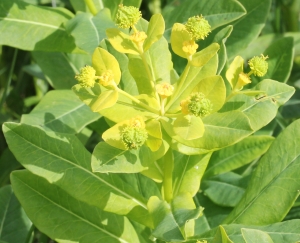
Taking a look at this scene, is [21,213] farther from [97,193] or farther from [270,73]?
[270,73]

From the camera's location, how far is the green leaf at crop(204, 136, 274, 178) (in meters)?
1.94

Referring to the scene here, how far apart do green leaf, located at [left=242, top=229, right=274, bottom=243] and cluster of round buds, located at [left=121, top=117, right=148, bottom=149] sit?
0.33m

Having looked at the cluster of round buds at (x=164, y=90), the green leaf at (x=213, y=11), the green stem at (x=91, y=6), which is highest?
the green leaf at (x=213, y=11)

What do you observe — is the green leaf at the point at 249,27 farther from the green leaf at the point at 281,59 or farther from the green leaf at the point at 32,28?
the green leaf at the point at 32,28

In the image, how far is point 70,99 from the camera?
7.09 ft

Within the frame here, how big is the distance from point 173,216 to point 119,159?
8.8 inches

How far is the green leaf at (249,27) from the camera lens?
7.14 ft

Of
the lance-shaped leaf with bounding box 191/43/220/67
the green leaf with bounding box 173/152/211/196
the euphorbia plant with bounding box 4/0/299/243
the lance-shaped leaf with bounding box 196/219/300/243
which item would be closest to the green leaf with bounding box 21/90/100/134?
the euphorbia plant with bounding box 4/0/299/243

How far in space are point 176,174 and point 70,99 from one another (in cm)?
60

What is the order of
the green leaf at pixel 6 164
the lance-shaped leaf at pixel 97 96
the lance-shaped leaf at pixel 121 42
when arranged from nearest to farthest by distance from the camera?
the lance-shaped leaf at pixel 97 96, the lance-shaped leaf at pixel 121 42, the green leaf at pixel 6 164

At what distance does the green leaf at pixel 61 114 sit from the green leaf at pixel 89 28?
28 centimetres

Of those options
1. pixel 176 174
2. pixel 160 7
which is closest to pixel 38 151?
pixel 176 174

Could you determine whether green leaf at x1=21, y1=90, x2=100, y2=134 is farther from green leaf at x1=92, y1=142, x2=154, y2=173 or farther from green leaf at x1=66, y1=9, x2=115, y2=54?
green leaf at x1=92, y1=142, x2=154, y2=173

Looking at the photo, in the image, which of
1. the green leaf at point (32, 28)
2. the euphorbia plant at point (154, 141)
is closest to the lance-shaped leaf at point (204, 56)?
the euphorbia plant at point (154, 141)
